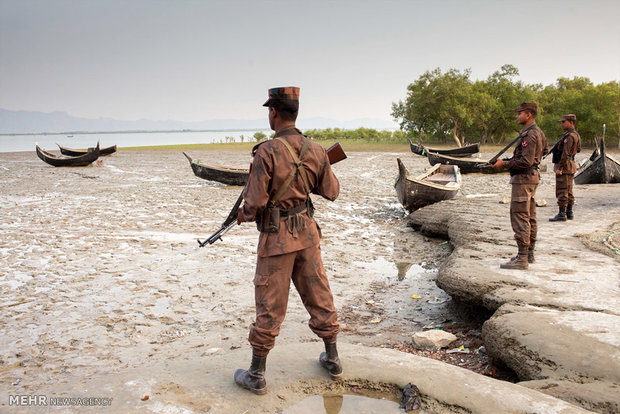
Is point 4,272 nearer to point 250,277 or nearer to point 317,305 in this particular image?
point 250,277

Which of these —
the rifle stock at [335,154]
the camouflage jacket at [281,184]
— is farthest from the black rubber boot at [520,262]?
the camouflage jacket at [281,184]

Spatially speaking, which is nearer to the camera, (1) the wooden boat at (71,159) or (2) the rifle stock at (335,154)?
(2) the rifle stock at (335,154)

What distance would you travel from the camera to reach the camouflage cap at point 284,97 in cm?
332

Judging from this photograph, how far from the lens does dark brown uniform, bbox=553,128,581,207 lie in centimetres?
856

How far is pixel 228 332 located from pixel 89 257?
415 centimetres

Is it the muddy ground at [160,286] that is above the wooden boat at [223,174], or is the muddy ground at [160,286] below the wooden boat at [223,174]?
below

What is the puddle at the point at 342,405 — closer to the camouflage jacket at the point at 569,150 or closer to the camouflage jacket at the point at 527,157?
the camouflage jacket at the point at 527,157

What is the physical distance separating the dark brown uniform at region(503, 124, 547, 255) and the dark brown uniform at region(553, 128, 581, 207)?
341 centimetres

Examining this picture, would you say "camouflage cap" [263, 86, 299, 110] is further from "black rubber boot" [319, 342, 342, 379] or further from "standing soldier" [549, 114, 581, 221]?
"standing soldier" [549, 114, 581, 221]

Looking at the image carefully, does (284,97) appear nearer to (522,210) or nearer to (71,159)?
(522,210)

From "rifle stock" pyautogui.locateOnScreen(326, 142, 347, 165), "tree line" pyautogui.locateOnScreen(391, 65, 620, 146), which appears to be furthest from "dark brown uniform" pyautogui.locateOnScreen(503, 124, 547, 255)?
"tree line" pyautogui.locateOnScreen(391, 65, 620, 146)
